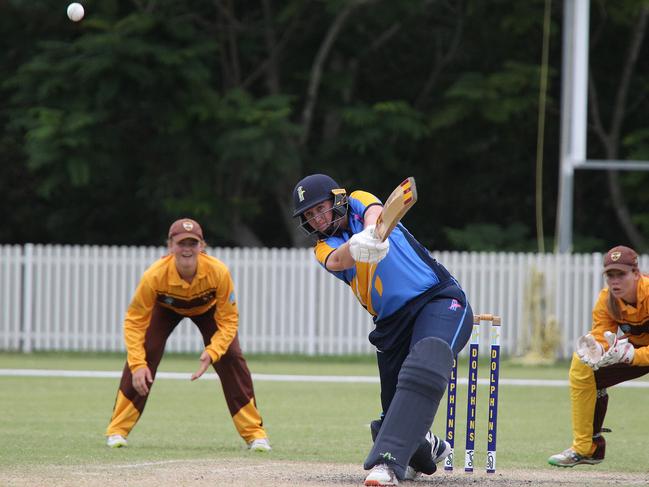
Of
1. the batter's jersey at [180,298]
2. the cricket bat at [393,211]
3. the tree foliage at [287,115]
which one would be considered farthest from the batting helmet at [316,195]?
the tree foliage at [287,115]

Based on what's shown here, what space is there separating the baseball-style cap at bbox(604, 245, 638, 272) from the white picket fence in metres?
10.6

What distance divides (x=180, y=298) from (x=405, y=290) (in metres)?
2.75

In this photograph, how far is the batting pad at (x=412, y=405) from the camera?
630 cm

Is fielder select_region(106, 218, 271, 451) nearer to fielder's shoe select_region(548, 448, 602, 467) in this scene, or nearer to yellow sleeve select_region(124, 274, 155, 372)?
yellow sleeve select_region(124, 274, 155, 372)

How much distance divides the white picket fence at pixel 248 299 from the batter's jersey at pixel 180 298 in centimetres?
957

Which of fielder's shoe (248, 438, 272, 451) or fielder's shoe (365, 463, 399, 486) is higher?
fielder's shoe (365, 463, 399, 486)

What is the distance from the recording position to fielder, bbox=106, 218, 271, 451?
8695 mm

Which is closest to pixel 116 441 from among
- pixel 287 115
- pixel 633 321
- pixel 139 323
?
pixel 139 323

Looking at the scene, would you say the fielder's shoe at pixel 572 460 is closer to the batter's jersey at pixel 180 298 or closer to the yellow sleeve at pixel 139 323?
the batter's jersey at pixel 180 298

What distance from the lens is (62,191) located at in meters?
23.0

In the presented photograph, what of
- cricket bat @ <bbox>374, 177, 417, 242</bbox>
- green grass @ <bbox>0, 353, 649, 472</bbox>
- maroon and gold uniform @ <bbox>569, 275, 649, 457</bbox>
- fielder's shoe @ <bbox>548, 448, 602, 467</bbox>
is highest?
cricket bat @ <bbox>374, 177, 417, 242</bbox>

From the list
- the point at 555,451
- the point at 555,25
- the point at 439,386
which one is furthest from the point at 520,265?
the point at 439,386

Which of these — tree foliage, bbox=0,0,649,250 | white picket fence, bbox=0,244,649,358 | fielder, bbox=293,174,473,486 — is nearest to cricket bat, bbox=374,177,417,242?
fielder, bbox=293,174,473,486

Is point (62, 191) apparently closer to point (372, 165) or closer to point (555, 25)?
point (372, 165)
